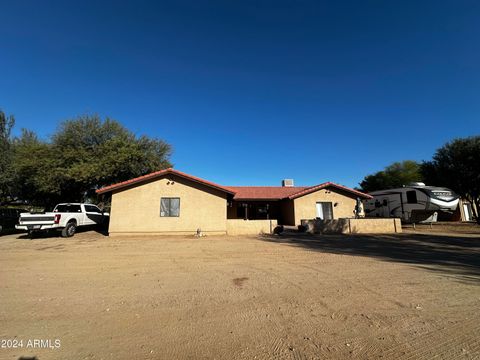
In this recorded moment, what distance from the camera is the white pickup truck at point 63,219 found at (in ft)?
45.3

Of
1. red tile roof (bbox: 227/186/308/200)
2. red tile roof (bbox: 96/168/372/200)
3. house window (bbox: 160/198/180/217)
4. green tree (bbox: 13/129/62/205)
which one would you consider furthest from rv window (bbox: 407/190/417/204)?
green tree (bbox: 13/129/62/205)

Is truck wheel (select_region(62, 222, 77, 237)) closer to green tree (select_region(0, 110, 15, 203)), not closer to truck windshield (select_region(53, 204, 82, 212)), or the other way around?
truck windshield (select_region(53, 204, 82, 212))

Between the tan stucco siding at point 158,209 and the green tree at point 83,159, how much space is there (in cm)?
572

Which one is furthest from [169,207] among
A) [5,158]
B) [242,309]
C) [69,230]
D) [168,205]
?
[5,158]

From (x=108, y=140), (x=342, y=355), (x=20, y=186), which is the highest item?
(x=108, y=140)

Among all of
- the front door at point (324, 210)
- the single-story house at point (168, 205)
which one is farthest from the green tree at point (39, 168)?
the front door at point (324, 210)

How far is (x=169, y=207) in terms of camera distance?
52.0ft

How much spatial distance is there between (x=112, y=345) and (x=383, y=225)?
18.4 meters

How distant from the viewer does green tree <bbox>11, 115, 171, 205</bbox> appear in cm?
1930

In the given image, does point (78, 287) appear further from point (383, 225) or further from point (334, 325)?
point (383, 225)

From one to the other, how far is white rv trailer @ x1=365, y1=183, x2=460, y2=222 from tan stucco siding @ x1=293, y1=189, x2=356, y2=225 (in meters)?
4.75

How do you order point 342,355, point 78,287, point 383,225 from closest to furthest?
1. point 342,355
2. point 78,287
3. point 383,225

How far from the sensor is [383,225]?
17203 millimetres

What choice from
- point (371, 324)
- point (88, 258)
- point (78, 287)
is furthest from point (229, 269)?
point (88, 258)
